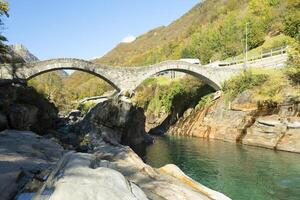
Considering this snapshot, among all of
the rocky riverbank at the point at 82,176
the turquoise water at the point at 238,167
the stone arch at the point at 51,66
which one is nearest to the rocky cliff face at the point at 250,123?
the turquoise water at the point at 238,167

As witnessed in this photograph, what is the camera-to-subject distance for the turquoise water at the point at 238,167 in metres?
18.4

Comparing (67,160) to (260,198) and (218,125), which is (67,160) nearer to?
(260,198)

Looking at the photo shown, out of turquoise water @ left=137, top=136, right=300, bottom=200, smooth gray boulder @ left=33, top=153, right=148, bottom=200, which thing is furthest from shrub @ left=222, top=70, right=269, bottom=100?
smooth gray boulder @ left=33, top=153, right=148, bottom=200

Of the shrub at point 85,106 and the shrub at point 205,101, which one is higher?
the shrub at point 205,101

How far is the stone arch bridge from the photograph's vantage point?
148 ft

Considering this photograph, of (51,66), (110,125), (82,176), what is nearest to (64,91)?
(51,66)

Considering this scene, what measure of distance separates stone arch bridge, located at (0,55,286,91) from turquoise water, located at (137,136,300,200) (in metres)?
15.6

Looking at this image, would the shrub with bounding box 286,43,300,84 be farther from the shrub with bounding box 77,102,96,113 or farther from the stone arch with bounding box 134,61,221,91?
the shrub with bounding box 77,102,96,113

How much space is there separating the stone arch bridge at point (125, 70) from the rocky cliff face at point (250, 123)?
4.97 metres

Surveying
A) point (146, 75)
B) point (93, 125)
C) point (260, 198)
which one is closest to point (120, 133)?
point (93, 125)

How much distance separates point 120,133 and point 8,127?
1401 centimetres

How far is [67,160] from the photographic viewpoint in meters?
8.04

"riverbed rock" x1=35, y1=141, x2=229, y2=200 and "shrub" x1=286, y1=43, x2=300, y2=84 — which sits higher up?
"shrub" x1=286, y1=43, x2=300, y2=84

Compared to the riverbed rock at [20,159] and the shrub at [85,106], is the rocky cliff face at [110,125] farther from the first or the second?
the shrub at [85,106]
